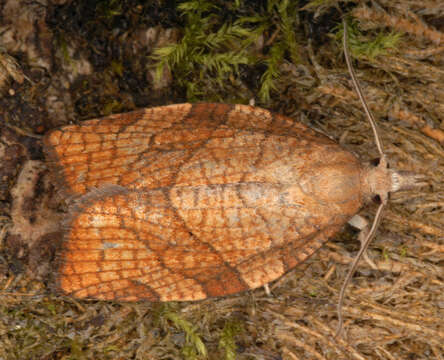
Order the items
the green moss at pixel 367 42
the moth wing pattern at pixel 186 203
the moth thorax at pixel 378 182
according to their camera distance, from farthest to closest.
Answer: the green moss at pixel 367 42
the moth thorax at pixel 378 182
the moth wing pattern at pixel 186 203

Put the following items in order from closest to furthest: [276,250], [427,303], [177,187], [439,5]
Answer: [177,187] < [276,250] < [439,5] < [427,303]

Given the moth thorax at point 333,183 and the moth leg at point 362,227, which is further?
the moth leg at point 362,227

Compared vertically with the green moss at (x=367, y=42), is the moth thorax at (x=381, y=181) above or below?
below

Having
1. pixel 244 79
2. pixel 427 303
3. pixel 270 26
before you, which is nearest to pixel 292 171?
pixel 244 79

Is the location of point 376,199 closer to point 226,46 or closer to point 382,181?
point 382,181

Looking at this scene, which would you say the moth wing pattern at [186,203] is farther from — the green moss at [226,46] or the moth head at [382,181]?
the green moss at [226,46]

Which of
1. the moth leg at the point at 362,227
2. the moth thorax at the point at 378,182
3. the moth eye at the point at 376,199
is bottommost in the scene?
the moth leg at the point at 362,227

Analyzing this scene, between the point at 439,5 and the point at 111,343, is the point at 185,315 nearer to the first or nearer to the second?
the point at 111,343

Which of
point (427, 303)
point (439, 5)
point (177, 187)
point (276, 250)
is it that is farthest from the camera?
point (427, 303)

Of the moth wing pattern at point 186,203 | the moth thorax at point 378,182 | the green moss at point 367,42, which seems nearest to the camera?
the moth wing pattern at point 186,203

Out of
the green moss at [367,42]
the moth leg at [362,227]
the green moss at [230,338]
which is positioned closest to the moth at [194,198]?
the moth leg at [362,227]
